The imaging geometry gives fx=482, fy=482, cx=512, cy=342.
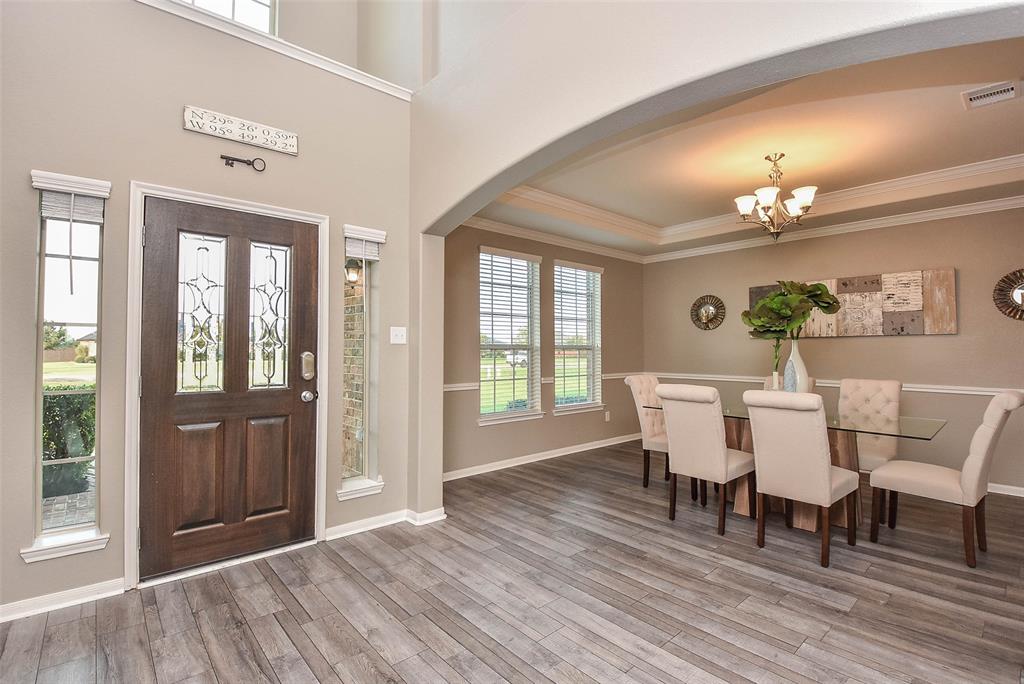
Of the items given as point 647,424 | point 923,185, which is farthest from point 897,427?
point 923,185

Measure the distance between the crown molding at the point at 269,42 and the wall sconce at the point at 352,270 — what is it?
1238 mm

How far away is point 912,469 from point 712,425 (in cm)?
125

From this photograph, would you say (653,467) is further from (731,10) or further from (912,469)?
(731,10)

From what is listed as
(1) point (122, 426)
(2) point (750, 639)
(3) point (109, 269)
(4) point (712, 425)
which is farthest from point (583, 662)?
(3) point (109, 269)

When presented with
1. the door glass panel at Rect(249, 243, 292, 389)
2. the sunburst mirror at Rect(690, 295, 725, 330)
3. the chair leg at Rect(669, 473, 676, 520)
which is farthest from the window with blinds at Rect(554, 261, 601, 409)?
the door glass panel at Rect(249, 243, 292, 389)

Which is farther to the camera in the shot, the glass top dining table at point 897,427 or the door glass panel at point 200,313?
the glass top dining table at point 897,427

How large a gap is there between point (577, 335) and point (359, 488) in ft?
11.5

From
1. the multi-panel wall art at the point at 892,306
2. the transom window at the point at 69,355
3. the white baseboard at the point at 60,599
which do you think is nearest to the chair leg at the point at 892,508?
the multi-panel wall art at the point at 892,306

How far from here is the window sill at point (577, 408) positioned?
5.73 metres

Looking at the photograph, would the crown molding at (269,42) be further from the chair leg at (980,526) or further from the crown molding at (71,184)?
the chair leg at (980,526)

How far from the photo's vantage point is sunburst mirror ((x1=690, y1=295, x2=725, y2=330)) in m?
6.13

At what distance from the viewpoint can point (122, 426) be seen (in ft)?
8.16

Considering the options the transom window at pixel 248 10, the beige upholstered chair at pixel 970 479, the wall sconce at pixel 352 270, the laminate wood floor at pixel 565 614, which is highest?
the transom window at pixel 248 10

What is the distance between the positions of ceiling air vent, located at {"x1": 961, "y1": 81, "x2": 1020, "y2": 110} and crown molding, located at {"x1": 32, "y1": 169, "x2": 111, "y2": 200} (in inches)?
190
